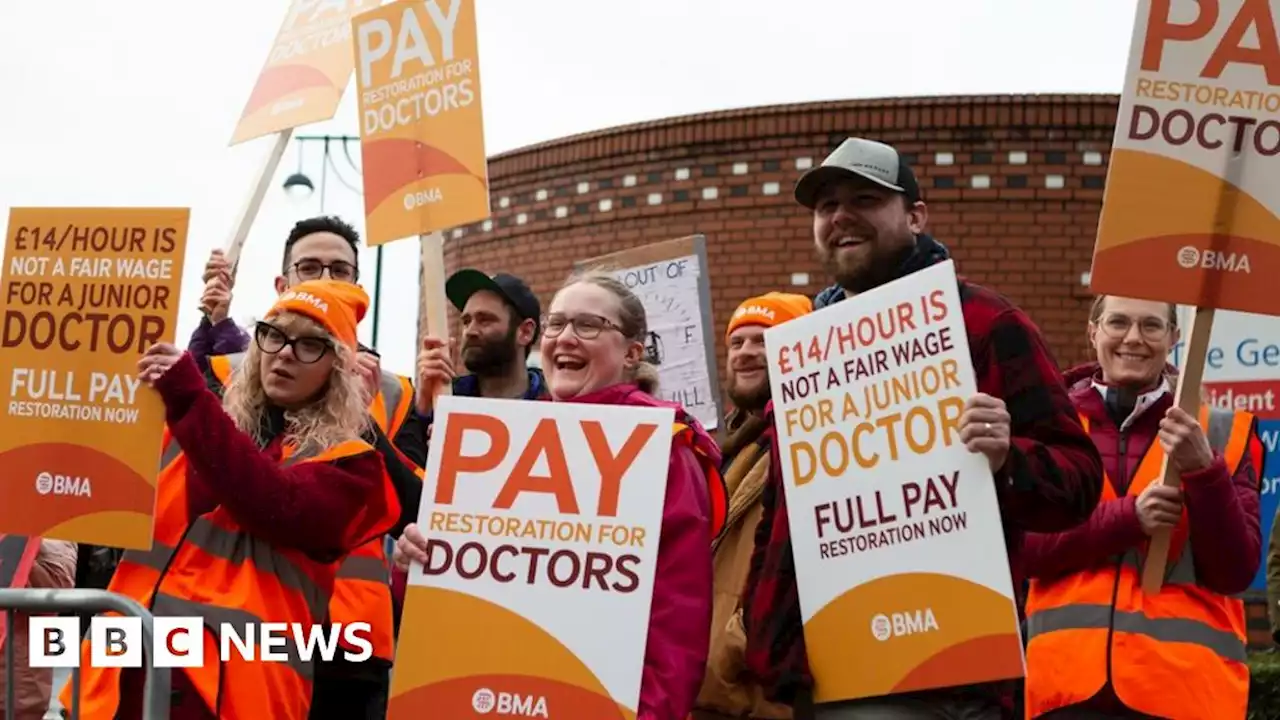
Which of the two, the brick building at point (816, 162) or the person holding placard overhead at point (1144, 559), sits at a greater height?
the brick building at point (816, 162)

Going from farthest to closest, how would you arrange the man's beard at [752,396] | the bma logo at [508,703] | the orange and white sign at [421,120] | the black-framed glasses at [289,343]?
the orange and white sign at [421,120] < the man's beard at [752,396] < the black-framed glasses at [289,343] < the bma logo at [508,703]

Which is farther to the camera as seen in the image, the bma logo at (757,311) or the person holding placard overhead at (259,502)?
the bma logo at (757,311)

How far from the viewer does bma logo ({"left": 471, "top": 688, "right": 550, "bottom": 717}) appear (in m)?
3.16

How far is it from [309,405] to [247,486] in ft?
1.45

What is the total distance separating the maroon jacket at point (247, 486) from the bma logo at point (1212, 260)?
2.05 metres

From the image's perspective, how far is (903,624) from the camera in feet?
10.3

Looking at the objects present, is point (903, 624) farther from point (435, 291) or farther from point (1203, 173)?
point (435, 291)

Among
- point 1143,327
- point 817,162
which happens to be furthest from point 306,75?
point 817,162

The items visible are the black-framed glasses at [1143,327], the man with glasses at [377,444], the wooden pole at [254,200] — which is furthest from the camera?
the wooden pole at [254,200]

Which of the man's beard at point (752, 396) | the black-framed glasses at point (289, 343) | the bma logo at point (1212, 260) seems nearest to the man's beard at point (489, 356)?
the man's beard at point (752, 396)

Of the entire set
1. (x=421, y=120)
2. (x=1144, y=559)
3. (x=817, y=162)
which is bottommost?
(x=1144, y=559)

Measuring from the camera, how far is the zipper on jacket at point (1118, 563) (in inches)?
154

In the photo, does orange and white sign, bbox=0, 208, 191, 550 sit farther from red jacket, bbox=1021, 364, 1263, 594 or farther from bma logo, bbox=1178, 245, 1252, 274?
bma logo, bbox=1178, 245, 1252, 274

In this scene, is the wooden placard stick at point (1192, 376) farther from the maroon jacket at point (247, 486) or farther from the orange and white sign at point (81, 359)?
the orange and white sign at point (81, 359)
